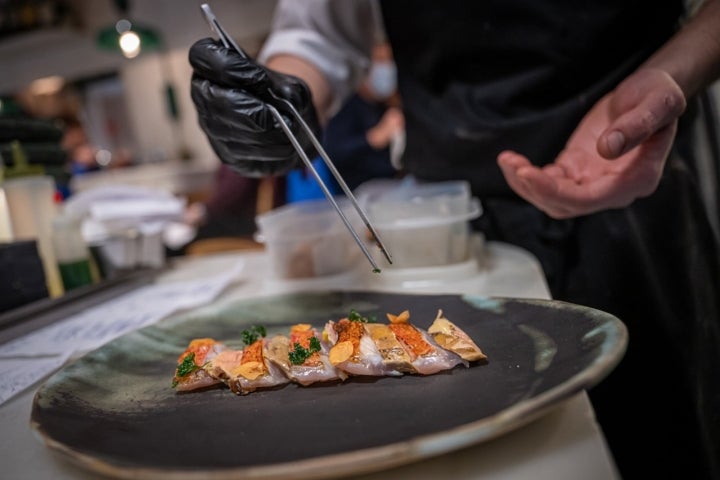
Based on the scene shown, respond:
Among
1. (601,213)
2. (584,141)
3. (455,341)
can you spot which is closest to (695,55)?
(584,141)

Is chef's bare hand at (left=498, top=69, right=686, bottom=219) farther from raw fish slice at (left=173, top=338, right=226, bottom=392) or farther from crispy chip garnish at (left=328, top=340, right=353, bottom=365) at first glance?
raw fish slice at (left=173, top=338, right=226, bottom=392)

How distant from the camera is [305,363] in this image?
0.77 metres

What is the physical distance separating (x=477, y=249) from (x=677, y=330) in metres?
0.47

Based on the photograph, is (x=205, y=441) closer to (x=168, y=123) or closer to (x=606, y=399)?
Result: (x=606, y=399)

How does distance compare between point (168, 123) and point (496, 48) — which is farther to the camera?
point (168, 123)

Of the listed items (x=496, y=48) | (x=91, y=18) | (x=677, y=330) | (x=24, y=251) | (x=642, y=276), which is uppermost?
(x=91, y=18)

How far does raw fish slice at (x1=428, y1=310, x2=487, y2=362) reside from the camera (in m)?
0.73

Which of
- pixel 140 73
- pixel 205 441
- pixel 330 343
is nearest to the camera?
pixel 205 441

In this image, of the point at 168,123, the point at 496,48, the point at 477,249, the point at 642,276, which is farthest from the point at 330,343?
the point at 168,123

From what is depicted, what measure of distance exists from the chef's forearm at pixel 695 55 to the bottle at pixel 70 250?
141 centimetres

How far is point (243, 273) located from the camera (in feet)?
5.34

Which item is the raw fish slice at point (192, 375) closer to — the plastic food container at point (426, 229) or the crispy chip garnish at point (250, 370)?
the crispy chip garnish at point (250, 370)

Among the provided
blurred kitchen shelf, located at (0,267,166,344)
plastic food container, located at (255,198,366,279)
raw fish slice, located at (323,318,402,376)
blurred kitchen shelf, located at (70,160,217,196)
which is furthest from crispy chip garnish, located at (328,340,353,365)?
blurred kitchen shelf, located at (70,160,217,196)

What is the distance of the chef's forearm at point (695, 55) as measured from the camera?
3.45 feet
